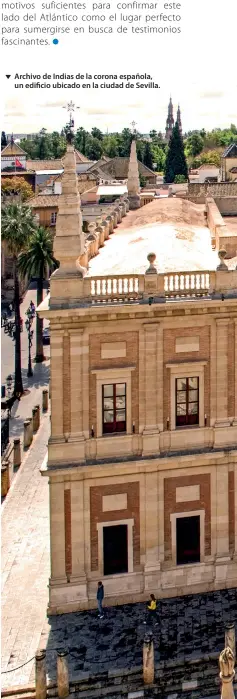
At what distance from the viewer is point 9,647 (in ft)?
75.7

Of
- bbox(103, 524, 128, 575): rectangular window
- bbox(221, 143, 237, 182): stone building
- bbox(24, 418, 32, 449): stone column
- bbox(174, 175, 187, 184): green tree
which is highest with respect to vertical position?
bbox(174, 175, 187, 184): green tree

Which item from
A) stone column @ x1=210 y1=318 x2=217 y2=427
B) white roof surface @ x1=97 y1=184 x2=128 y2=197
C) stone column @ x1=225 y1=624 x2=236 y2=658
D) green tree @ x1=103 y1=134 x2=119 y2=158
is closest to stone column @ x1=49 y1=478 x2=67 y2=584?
stone column @ x1=210 y1=318 x2=217 y2=427

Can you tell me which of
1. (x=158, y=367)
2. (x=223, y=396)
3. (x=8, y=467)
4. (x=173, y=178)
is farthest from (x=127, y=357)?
(x=173, y=178)

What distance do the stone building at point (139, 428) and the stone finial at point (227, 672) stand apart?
5246 millimetres

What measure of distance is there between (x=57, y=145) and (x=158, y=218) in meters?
145

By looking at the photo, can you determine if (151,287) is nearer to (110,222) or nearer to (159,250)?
(159,250)

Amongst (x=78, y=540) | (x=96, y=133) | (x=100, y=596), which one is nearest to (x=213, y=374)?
(x=78, y=540)

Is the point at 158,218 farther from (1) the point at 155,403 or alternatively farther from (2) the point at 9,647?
(2) the point at 9,647

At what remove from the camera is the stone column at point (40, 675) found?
67.2 ft

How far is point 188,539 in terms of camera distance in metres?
25.7

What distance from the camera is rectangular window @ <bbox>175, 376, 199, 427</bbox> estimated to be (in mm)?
24844

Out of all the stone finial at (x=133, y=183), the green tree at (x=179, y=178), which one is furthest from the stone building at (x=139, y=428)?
the green tree at (x=179, y=178)

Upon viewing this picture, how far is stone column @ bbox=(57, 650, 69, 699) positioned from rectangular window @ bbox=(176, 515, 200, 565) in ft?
20.0

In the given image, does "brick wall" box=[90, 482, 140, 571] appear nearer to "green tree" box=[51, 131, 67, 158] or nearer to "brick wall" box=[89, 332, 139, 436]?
"brick wall" box=[89, 332, 139, 436]
